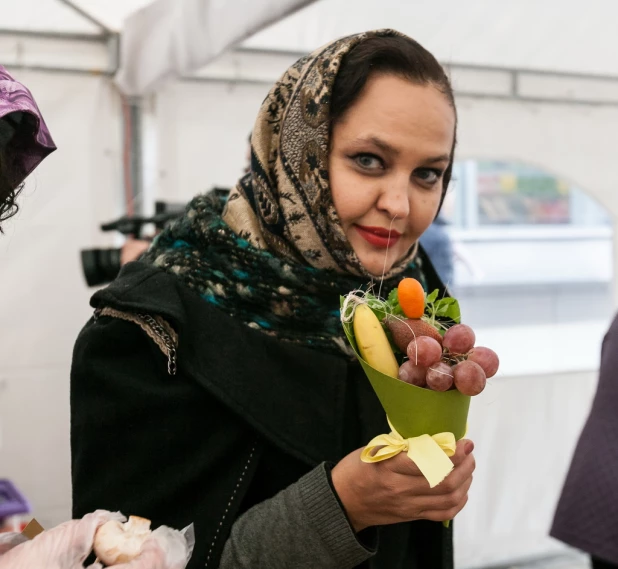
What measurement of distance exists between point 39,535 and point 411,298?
50 centimetres

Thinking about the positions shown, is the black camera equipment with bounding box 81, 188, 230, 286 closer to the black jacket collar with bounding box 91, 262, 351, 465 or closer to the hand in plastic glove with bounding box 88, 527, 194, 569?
the black jacket collar with bounding box 91, 262, 351, 465

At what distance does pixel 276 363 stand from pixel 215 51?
169 centimetres

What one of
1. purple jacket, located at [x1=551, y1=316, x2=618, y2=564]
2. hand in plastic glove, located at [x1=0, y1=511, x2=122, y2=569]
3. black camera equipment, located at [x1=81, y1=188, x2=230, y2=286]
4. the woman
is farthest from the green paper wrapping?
black camera equipment, located at [x1=81, y1=188, x2=230, y2=286]

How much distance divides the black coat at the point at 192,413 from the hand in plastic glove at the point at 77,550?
285 millimetres

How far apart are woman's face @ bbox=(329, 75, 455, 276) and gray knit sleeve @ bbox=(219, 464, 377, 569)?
1.19 ft

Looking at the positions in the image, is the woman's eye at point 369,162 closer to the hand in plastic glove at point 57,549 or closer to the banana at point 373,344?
the banana at point 373,344

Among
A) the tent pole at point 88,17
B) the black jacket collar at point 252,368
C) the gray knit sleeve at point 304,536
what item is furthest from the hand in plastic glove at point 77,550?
the tent pole at point 88,17

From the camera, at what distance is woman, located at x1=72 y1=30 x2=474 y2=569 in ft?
3.47

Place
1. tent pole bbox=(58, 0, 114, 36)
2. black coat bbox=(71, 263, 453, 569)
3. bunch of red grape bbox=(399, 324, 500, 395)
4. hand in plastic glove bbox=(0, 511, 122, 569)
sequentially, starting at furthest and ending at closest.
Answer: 1. tent pole bbox=(58, 0, 114, 36)
2. black coat bbox=(71, 263, 453, 569)
3. bunch of red grape bbox=(399, 324, 500, 395)
4. hand in plastic glove bbox=(0, 511, 122, 569)

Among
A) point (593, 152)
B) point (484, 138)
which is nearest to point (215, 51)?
point (484, 138)

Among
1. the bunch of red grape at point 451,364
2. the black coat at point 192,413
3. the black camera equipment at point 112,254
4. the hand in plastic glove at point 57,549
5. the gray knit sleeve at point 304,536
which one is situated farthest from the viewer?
the black camera equipment at point 112,254

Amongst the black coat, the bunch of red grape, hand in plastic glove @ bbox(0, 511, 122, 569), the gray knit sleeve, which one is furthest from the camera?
the black coat

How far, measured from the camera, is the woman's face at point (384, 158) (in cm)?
109

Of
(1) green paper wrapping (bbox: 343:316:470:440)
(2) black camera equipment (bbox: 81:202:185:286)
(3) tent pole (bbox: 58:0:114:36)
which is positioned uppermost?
(3) tent pole (bbox: 58:0:114:36)
